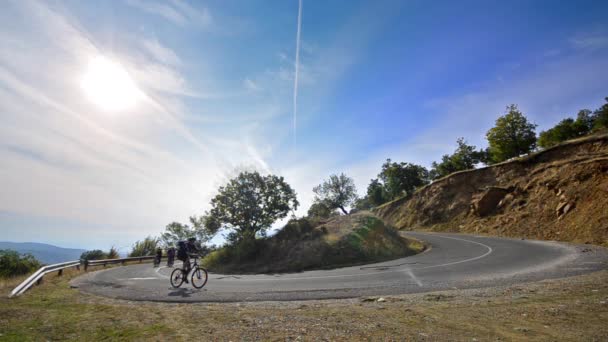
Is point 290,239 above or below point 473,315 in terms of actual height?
above

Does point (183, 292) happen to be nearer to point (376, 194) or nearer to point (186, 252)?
point (186, 252)

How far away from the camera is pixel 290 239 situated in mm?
23641

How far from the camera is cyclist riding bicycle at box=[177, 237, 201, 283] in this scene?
12.0 metres

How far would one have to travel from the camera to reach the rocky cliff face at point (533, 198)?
75.5 feet

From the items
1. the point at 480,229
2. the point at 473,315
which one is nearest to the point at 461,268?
the point at 473,315

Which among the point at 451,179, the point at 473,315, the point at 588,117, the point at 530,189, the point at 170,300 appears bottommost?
the point at 473,315

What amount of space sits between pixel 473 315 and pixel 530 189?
3398 centimetres

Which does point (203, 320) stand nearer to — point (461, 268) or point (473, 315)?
point (473, 315)

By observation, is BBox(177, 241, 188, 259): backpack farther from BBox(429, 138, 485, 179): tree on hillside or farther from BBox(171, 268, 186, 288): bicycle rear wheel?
BBox(429, 138, 485, 179): tree on hillside

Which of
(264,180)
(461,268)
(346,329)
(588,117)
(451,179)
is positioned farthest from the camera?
(588,117)

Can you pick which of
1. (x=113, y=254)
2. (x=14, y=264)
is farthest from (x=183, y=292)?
(x=113, y=254)

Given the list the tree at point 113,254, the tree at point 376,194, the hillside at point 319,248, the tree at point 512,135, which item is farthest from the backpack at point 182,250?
the tree at point 376,194

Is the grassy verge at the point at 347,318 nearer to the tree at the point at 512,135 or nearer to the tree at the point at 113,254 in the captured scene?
the tree at the point at 113,254

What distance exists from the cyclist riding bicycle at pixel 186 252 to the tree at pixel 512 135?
169 ft
